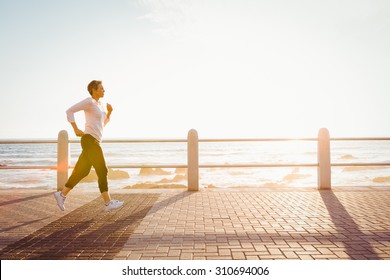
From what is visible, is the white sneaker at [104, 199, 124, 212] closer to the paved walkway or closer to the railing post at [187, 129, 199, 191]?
the paved walkway

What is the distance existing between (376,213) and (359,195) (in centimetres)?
186

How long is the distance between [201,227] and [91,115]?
2.41 meters

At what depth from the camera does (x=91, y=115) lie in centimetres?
548

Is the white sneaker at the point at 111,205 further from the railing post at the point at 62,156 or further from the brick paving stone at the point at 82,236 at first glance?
the railing post at the point at 62,156

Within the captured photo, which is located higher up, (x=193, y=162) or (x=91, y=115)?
(x=91, y=115)

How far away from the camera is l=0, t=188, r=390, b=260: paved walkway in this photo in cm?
369

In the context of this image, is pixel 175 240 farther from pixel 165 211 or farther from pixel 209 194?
pixel 209 194

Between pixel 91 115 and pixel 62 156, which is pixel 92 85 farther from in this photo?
pixel 62 156

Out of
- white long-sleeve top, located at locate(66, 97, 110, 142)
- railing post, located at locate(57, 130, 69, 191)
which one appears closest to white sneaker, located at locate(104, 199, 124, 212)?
white long-sleeve top, located at locate(66, 97, 110, 142)

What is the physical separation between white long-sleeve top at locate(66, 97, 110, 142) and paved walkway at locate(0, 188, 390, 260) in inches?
52.3

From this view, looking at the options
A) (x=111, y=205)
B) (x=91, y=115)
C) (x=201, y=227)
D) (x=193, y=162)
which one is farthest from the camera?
(x=193, y=162)

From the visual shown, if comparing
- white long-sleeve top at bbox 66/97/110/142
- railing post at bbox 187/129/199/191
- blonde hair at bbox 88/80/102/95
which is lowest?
railing post at bbox 187/129/199/191

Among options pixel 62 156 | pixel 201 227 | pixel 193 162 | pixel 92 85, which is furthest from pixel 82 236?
pixel 62 156

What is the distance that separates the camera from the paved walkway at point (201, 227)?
3.69m
